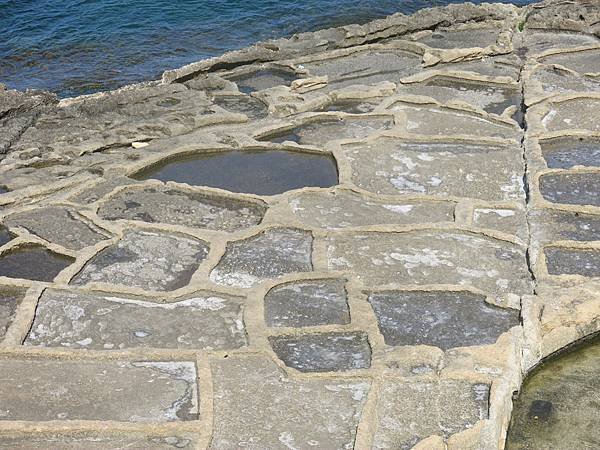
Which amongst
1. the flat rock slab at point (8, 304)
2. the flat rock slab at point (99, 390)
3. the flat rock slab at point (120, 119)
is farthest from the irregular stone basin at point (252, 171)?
the flat rock slab at point (99, 390)

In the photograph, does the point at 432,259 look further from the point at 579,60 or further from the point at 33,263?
the point at 579,60

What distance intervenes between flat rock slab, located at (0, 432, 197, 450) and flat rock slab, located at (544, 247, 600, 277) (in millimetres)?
3379

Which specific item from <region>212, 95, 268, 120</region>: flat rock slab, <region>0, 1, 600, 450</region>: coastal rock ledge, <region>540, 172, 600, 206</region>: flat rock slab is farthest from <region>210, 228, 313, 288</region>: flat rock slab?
<region>212, 95, 268, 120</region>: flat rock slab

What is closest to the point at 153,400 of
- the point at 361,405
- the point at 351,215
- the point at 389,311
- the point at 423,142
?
the point at 361,405

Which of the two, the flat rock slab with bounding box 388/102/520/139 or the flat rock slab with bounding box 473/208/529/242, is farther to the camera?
the flat rock slab with bounding box 388/102/520/139

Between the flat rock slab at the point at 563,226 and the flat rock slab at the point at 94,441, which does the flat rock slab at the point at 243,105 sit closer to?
the flat rock slab at the point at 563,226

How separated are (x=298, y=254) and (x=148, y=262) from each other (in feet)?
3.99

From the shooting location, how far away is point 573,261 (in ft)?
24.5

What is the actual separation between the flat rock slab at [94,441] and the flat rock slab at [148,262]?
1.81 metres

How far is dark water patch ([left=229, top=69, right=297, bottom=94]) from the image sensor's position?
39.9ft

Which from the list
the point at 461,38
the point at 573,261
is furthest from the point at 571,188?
the point at 461,38

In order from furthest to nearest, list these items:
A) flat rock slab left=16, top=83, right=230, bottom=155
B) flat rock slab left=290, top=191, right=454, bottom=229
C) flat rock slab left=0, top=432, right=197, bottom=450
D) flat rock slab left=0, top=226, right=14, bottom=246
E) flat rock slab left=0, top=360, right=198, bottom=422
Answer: flat rock slab left=16, top=83, right=230, bottom=155, flat rock slab left=290, top=191, right=454, bottom=229, flat rock slab left=0, top=226, right=14, bottom=246, flat rock slab left=0, top=360, right=198, bottom=422, flat rock slab left=0, top=432, right=197, bottom=450

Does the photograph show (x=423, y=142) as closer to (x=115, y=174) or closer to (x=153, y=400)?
(x=115, y=174)

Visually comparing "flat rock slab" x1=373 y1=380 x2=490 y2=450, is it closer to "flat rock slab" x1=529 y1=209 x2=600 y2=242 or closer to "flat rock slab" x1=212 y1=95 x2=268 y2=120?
"flat rock slab" x1=529 y1=209 x2=600 y2=242
